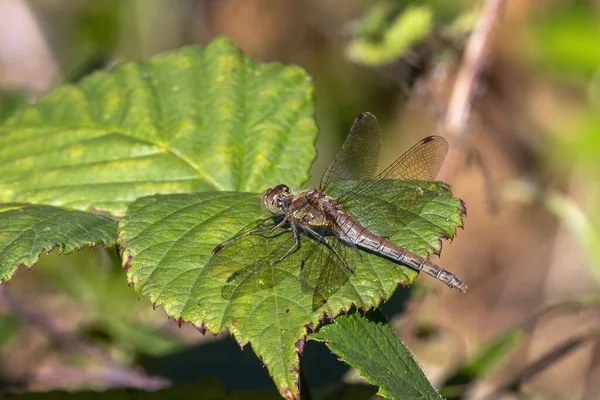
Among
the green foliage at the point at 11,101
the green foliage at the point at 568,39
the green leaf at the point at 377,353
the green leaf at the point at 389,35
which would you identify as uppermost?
the green foliage at the point at 568,39

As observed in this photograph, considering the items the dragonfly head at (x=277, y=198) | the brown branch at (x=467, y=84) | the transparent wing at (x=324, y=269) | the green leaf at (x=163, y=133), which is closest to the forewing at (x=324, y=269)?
the transparent wing at (x=324, y=269)

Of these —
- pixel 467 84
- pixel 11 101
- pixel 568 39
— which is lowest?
pixel 467 84

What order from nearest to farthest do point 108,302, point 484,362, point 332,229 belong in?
point 332,229 < point 484,362 < point 108,302

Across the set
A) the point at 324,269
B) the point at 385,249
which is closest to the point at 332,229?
the point at 385,249

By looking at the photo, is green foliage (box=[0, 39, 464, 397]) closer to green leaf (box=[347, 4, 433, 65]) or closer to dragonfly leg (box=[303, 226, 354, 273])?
dragonfly leg (box=[303, 226, 354, 273])

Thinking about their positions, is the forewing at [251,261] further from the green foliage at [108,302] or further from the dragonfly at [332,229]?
the green foliage at [108,302]

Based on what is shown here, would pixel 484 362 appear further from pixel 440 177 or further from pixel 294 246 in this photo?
pixel 294 246

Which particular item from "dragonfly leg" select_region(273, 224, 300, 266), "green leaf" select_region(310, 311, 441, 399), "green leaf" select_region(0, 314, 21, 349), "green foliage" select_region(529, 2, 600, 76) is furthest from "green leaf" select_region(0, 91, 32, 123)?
"green foliage" select_region(529, 2, 600, 76)

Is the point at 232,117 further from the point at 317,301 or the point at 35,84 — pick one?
the point at 35,84
